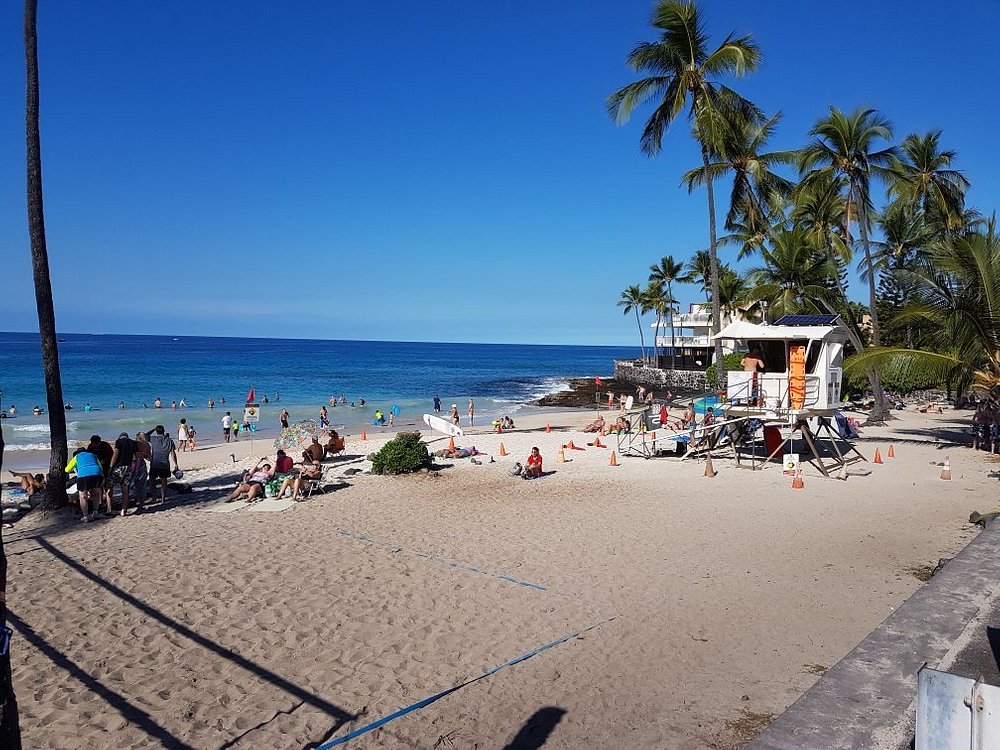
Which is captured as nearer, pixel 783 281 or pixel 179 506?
pixel 179 506

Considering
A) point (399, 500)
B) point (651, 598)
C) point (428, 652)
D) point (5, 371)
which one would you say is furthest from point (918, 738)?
point (5, 371)

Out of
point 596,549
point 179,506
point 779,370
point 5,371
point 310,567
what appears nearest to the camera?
point 310,567

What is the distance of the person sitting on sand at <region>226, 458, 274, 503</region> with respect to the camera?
13.3 metres

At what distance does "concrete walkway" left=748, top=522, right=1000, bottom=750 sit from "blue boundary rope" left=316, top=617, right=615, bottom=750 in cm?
308

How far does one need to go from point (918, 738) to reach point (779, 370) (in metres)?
15.6

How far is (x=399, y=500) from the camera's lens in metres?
13.2

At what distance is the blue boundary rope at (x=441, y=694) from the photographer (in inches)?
195

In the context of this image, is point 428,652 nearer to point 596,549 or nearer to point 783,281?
point 596,549

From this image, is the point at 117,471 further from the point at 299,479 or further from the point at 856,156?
the point at 856,156

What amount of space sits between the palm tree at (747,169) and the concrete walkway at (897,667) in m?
21.5

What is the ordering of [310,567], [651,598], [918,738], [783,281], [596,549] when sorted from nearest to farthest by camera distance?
[918,738]
[651,598]
[310,567]
[596,549]
[783,281]

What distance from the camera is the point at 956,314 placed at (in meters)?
13.7

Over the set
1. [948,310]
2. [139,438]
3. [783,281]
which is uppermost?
[783,281]

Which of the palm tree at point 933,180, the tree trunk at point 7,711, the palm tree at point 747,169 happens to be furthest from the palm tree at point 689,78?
the tree trunk at point 7,711
